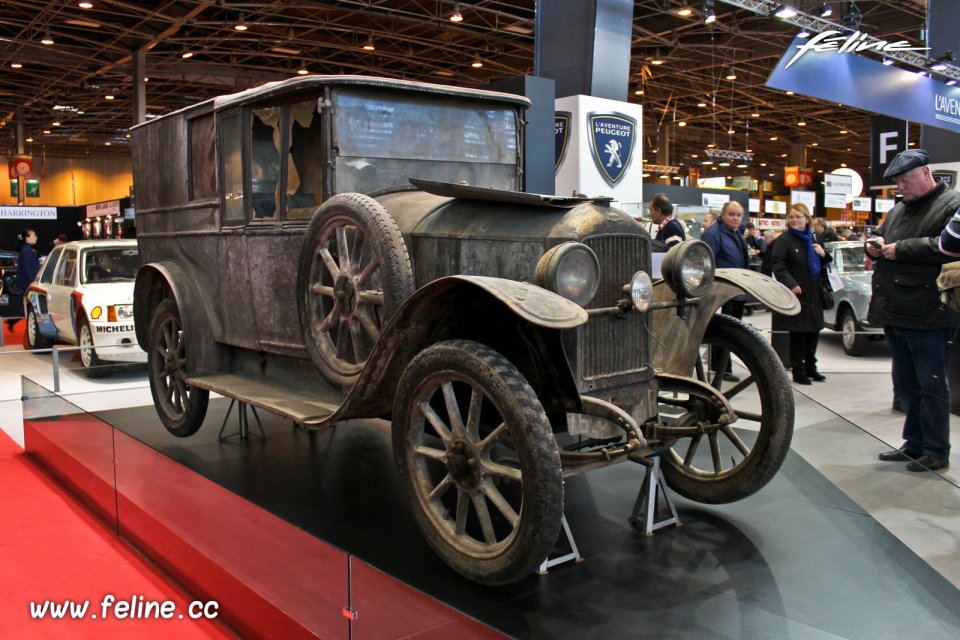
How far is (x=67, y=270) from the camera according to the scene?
8.52 meters

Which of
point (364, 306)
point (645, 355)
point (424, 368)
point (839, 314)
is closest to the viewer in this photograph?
point (424, 368)

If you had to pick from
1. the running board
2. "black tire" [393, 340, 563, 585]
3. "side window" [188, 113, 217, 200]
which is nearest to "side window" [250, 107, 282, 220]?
"side window" [188, 113, 217, 200]

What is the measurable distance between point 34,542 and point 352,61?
17021mm

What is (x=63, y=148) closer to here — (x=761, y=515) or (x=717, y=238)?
(x=717, y=238)

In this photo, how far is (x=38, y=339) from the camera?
30.6ft

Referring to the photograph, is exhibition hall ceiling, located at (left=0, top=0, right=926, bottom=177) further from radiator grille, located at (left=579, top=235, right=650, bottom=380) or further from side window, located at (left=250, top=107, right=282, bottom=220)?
radiator grille, located at (left=579, top=235, right=650, bottom=380)

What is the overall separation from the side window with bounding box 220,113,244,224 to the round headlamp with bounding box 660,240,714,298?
7.37 feet

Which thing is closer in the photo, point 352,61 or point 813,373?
point 813,373

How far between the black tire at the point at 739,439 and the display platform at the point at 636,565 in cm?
13

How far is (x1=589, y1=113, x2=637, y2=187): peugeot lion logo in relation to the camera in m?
7.27

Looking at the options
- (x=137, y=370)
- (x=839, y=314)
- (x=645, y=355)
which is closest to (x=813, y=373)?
(x=839, y=314)

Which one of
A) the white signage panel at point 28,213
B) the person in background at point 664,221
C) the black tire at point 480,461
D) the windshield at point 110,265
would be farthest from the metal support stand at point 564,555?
the white signage panel at point 28,213

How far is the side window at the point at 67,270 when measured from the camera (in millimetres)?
8305

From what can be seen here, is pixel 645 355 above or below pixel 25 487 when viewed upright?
above
